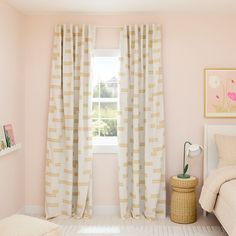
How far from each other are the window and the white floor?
3.19ft

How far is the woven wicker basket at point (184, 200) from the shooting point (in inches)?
160

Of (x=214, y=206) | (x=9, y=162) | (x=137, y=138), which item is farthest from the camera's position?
(x=137, y=138)

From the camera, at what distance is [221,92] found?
14.2 feet

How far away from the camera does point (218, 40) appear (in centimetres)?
434

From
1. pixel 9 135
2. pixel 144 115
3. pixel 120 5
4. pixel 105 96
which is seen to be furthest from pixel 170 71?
pixel 9 135

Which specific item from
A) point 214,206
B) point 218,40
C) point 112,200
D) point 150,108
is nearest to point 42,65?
point 150,108

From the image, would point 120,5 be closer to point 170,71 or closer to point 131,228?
point 170,71

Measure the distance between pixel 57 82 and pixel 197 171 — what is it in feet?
6.67

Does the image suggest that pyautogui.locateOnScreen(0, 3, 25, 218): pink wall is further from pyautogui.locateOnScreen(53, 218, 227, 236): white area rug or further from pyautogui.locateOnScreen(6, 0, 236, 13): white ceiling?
pyautogui.locateOnScreen(53, 218, 227, 236): white area rug

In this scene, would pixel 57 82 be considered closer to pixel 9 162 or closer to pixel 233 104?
pixel 9 162

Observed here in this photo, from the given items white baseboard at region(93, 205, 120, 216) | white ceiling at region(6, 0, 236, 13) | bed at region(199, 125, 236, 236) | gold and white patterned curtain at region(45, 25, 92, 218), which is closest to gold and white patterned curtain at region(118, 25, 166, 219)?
white baseboard at region(93, 205, 120, 216)

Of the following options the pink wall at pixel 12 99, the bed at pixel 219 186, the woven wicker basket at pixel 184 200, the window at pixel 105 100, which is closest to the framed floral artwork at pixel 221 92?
the bed at pixel 219 186

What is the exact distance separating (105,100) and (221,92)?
144 centimetres

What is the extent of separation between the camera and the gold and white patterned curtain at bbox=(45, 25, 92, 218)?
14.0 ft
